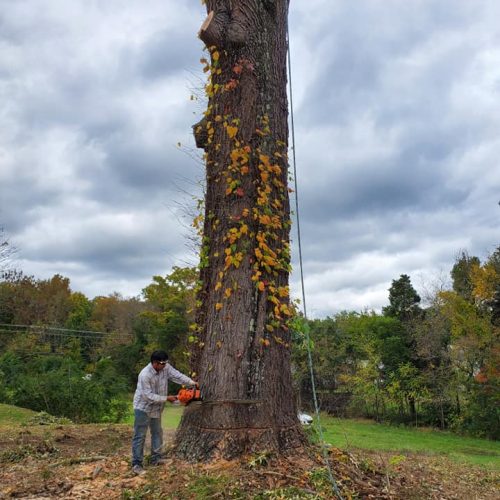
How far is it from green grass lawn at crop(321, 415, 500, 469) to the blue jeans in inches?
447

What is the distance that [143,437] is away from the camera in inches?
199

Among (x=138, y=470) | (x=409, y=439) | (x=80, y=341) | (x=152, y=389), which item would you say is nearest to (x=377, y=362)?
(x=409, y=439)

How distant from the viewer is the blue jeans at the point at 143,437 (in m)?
4.86

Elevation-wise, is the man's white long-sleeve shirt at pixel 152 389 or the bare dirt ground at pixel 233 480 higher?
the man's white long-sleeve shirt at pixel 152 389

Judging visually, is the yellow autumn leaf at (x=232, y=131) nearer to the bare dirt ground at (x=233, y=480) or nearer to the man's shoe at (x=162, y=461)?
the bare dirt ground at (x=233, y=480)

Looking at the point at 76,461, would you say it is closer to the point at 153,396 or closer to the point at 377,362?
the point at 153,396

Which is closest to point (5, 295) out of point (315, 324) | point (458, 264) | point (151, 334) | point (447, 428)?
point (151, 334)

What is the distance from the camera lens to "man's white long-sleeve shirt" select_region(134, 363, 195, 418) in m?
5.24

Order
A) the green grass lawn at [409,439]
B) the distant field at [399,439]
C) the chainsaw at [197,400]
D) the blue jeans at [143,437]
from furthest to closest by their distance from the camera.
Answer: the green grass lawn at [409,439] < the distant field at [399,439] < the blue jeans at [143,437] < the chainsaw at [197,400]

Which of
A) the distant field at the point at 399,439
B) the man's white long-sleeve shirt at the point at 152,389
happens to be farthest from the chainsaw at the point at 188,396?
the distant field at the point at 399,439

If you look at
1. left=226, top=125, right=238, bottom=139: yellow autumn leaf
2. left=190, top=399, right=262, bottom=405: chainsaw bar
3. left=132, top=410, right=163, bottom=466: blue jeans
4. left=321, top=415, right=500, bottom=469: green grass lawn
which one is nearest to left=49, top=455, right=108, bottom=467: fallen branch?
left=132, top=410, right=163, bottom=466: blue jeans

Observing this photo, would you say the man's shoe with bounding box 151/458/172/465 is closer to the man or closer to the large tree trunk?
the large tree trunk

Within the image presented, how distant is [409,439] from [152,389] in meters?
17.9

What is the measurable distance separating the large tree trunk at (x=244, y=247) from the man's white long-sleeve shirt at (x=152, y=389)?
0.44 metres
